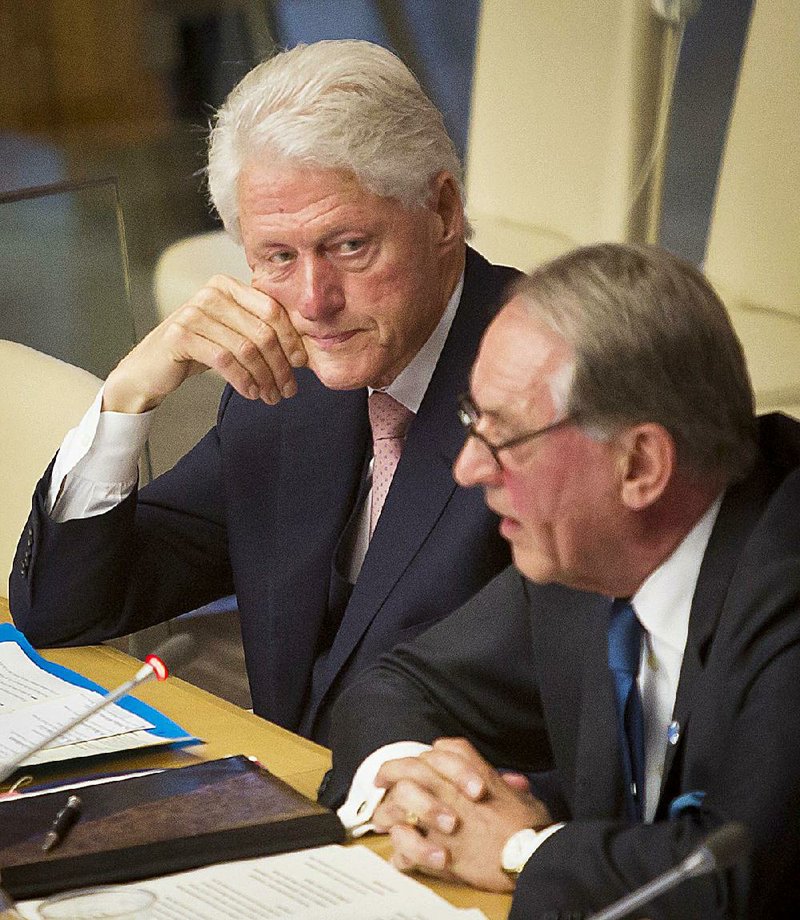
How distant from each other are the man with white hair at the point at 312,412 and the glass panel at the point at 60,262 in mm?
1249

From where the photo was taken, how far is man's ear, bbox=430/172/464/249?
2.21 meters

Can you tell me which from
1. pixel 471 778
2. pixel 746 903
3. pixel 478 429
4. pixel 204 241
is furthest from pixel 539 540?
pixel 204 241

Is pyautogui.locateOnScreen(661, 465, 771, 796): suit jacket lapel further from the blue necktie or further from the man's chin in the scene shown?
the man's chin

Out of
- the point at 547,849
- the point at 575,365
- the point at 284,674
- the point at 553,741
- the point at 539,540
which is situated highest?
the point at 575,365

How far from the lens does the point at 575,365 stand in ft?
4.92

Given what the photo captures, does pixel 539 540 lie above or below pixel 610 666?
above

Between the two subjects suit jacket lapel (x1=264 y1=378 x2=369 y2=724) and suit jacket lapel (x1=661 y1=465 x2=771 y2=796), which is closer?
suit jacket lapel (x1=661 y1=465 x2=771 y2=796)

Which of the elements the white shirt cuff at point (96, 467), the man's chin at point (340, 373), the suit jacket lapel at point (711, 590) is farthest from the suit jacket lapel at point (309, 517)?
the suit jacket lapel at point (711, 590)

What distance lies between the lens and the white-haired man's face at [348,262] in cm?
214

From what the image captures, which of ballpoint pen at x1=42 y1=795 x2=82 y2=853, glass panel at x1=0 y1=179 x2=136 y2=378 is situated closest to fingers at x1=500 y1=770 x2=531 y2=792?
ballpoint pen at x1=42 y1=795 x2=82 y2=853

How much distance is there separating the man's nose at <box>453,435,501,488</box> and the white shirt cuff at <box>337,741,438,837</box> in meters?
0.31

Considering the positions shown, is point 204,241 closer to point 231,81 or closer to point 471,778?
point 231,81

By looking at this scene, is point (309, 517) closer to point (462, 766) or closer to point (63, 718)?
point (63, 718)

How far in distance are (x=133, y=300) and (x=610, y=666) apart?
2.33 m
